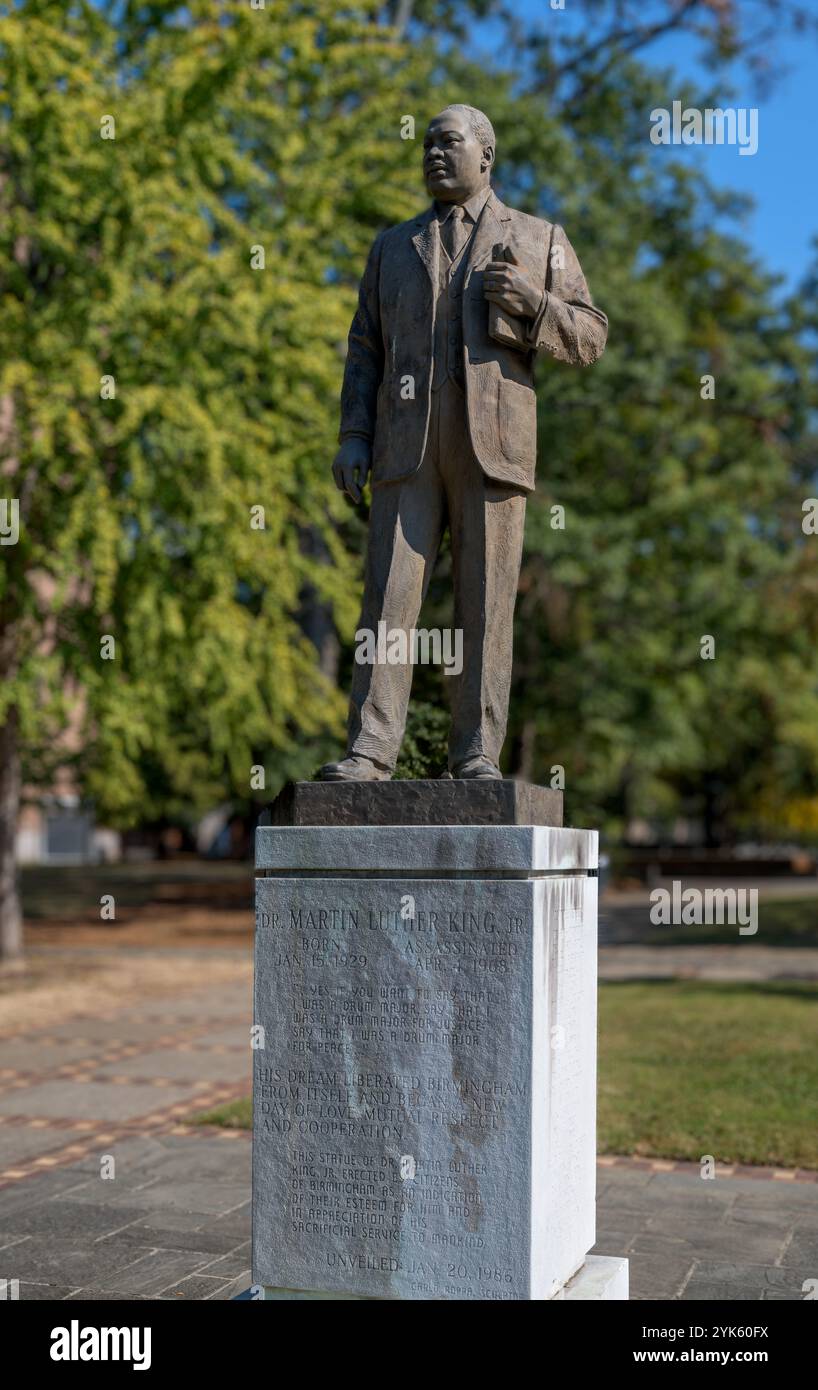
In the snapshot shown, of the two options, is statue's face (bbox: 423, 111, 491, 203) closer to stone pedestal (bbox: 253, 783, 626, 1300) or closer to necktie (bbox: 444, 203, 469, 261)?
necktie (bbox: 444, 203, 469, 261)

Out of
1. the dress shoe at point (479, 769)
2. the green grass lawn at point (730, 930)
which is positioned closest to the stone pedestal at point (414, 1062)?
the dress shoe at point (479, 769)

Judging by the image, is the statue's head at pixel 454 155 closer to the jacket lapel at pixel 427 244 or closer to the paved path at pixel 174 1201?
the jacket lapel at pixel 427 244

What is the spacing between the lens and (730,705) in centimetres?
3478

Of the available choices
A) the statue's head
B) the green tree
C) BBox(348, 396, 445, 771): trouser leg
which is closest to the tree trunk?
the green tree

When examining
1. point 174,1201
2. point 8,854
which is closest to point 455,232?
point 174,1201

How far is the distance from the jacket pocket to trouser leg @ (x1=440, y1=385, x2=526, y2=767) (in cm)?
12

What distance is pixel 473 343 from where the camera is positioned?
212 inches

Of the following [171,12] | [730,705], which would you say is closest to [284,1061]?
[171,12]

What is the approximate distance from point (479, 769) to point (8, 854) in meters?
13.4

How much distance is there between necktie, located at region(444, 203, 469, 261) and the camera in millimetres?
5559

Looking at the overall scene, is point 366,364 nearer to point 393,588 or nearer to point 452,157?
point 452,157

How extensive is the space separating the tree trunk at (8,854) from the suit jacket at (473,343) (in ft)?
40.0

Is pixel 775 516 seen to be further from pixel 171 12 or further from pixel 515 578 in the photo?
pixel 515 578

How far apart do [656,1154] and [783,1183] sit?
0.82m
